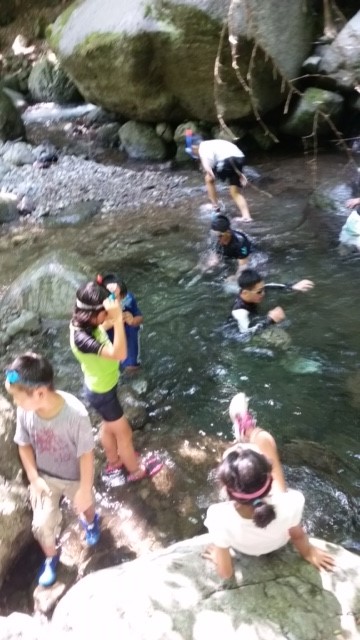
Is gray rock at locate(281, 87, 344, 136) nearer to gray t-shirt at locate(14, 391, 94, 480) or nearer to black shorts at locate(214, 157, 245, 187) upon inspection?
black shorts at locate(214, 157, 245, 187)

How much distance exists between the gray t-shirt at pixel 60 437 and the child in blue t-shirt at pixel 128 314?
3.17ft

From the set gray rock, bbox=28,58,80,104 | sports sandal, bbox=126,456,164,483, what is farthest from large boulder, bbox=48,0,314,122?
sports sandal, bbox=126,456,164,483

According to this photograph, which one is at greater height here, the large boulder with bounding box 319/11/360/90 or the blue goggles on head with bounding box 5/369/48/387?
the blue goggles on head with bounding box 5/369/48/387

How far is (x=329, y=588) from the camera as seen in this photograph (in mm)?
2637

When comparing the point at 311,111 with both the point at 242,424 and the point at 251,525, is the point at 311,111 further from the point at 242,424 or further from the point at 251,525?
the point at 251,525

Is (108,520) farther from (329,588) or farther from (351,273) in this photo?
(351,273)

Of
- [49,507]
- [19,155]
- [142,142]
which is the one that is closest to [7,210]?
[19,155]

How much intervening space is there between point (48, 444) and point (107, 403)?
0.66 m

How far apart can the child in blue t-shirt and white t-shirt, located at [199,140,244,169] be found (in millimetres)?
3897

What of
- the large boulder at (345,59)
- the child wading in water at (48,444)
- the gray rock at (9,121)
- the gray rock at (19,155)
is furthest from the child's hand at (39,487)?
the gray rock at (9,121)

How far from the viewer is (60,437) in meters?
2.95

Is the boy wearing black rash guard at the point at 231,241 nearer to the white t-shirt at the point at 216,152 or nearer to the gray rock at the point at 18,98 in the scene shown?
the white t-shirt at the point at 216,152

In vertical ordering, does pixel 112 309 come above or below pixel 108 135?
above

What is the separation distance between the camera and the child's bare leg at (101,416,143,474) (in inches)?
147
